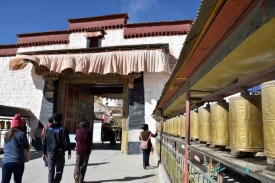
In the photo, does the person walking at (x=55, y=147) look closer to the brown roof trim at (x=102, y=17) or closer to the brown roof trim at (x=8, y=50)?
the brown roof trim at (x=102, y=17)

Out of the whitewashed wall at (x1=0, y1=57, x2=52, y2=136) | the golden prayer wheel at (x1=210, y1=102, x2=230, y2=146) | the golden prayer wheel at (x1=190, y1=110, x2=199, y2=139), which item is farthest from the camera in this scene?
the whitewashed wall at (x1=0, y1=57, x2=52, y2=136)

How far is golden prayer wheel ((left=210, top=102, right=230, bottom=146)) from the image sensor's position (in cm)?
201

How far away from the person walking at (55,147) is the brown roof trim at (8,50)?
10697 millimetres

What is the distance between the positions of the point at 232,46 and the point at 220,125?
2.36ft

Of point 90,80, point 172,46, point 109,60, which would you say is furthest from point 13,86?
point 172,46

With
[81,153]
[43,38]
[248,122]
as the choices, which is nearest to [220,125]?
[248,122]

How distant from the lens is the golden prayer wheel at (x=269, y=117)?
124cm

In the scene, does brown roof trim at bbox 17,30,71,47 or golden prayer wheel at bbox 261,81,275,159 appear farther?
brown roof trim at bbox 17,30,71,47

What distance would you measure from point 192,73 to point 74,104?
10.8m

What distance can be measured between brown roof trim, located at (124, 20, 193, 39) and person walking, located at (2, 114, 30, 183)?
29.4 feet

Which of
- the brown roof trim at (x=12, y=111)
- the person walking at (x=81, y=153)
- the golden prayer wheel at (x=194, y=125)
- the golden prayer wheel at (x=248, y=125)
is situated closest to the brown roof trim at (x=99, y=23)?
the brown roof trim at (x=12, y=111)

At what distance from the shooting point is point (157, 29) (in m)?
11.6

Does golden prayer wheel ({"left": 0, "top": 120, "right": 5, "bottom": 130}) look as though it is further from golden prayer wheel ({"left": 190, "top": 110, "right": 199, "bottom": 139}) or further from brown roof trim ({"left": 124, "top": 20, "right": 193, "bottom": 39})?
golden prayer wheel ({"left": 190, "top": 110, "right": 199, "bottom": 139})

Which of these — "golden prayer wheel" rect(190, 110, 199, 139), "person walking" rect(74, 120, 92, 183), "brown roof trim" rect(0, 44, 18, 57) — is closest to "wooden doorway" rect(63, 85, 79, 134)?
"brown roof trim" rect(0, 44, 18, 57)
